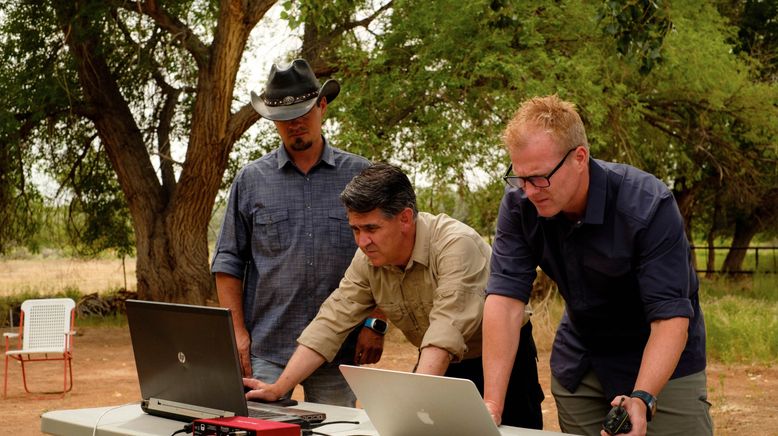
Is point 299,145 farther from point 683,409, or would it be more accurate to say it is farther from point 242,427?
point 683,409

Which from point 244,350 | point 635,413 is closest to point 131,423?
point 244,350

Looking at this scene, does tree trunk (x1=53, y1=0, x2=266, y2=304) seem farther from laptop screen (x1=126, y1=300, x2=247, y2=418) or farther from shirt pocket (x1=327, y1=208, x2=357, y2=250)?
laptop screen (x1=126, y1=300, x2=247, y2=418)

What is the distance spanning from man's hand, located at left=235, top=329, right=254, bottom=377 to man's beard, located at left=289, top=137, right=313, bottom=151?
2.71 feet

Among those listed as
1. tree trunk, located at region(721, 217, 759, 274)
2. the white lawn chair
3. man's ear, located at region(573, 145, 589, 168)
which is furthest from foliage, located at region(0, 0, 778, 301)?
tree trunk, located at region(721, 217, 759, 274)

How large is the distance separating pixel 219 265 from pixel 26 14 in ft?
39.2

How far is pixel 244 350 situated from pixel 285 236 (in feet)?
1.71

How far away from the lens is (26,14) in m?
15.3

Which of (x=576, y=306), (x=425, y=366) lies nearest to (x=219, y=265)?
(x=425, y=366)

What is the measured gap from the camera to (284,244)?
4633mm

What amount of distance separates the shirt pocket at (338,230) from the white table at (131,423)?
89cm

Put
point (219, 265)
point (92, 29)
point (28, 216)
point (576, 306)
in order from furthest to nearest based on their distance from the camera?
1. point (28, 216)
2. point (92, 29)
3. point (219, 265)
4. point (576, 306)

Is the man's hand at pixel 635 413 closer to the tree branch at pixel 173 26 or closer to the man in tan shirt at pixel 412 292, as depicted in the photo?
the man in tan shirt at pixel 412 292

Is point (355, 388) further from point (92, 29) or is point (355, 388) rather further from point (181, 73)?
point (181, 73)

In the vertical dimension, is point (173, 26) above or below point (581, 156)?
above
